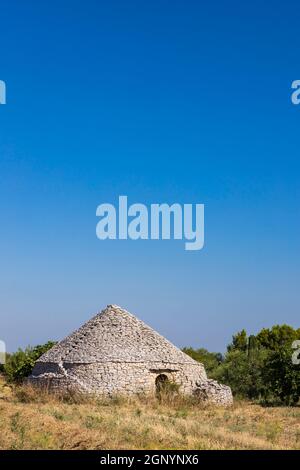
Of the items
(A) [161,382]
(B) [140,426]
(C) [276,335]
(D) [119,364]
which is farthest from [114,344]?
(C) [276,335]

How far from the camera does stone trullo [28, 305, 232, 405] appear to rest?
23.7m

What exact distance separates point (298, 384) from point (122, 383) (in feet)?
25.2

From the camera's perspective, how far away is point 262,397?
2962 cm

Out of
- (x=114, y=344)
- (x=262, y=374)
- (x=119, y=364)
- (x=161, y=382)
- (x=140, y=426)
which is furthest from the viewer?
(x=262, y=374)

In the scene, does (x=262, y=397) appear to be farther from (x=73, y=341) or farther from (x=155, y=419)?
(x=155, y=419)

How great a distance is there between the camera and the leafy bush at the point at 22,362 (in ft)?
96.2

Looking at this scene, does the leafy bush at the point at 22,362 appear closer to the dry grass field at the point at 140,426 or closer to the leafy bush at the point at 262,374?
the dry grass field at the point at 140,426

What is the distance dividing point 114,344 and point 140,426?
10.1 meters

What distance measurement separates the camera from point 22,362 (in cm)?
2956

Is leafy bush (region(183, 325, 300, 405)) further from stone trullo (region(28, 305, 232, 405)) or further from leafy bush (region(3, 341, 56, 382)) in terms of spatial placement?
leafy bush (region(3, 341, 56, 382))

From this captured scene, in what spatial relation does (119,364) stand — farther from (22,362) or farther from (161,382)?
(22,362)

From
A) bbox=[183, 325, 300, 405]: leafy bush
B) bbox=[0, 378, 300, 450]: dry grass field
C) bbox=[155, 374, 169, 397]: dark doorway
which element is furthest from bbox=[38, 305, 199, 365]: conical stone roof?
bbox=[183, 325, 300, 405]: leafy bush

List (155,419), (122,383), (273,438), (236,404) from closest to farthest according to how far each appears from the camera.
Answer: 1. (273,438)
2. (155,419)
3. (122,383)
4. (236,404)
